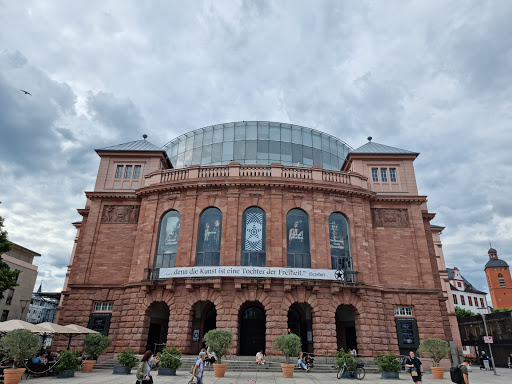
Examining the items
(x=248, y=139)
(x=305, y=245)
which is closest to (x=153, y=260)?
(x=305, y=245)

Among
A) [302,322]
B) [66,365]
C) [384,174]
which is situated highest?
[384,174]

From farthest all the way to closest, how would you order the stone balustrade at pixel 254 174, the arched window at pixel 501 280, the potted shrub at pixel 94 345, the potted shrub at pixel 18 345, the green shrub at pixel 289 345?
the arched window at pixel 501 280 < the stone balustrade at pixel 254 174 < the potted shrub at pixel 94 345 < the green shrub at pixel 289 345 < the potted shrub at pixel 18 345

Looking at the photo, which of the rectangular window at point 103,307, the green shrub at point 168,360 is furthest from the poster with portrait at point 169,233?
the green shrub at point 168,360

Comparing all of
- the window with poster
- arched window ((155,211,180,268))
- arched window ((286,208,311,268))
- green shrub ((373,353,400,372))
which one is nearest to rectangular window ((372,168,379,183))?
arched window ((286,208,311,268))

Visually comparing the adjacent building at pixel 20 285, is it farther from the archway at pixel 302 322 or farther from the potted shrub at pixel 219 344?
the potted shrub at pixel 219 344

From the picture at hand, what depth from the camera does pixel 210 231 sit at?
26.8 m

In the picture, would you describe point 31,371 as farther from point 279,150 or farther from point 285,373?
point 279,150

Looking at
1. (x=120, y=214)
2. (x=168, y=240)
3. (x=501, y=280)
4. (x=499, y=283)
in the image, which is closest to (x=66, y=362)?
(x=168, y=240)

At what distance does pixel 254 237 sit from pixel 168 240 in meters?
7.21

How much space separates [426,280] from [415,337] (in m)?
4.71

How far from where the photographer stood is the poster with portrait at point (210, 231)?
86.5 feet

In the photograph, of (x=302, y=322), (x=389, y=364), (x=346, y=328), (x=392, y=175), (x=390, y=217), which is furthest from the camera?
(x=392, y=175)

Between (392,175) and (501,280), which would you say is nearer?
(392,175)

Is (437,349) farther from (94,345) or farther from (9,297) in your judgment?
(9,297)
